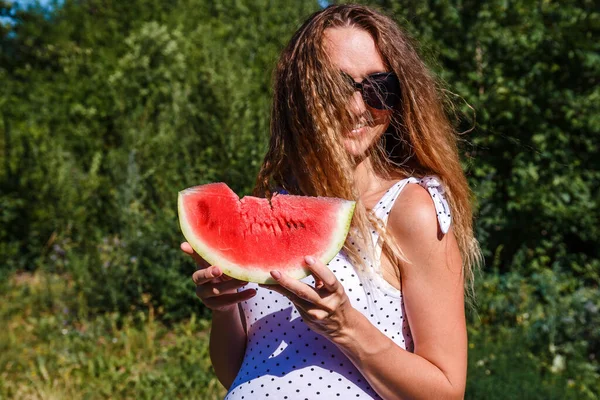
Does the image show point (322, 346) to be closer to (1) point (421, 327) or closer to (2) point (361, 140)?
(1) point (421, 327)

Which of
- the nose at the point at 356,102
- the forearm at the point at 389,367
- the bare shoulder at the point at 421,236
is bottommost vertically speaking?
the forearm at the point at 389,367

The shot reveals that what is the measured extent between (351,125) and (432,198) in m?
0.31

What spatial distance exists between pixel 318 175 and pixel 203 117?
12.8ft

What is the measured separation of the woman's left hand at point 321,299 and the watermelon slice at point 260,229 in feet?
0.30

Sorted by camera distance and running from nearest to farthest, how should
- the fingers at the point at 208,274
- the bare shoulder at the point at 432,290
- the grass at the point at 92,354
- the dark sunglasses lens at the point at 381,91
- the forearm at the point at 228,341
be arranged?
1. the fingers at the point at 208,274
2. the bare shoulder at the point at 432,290
3. the dark sunglasses lens at the point at 381,91
4. the forearm at the point at 228,341
5. the grass at the point at 92,354

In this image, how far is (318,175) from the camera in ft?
5.95

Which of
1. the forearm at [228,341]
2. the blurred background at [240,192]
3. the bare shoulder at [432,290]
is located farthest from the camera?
the blurred background at [240,192]

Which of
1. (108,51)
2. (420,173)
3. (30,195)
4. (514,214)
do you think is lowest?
(514,214)

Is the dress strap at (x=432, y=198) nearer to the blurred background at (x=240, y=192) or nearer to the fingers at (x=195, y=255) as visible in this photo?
the fingers at (x=195, y=255)

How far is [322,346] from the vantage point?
166cm

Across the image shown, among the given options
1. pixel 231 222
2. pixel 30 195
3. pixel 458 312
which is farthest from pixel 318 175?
pixel 30 195

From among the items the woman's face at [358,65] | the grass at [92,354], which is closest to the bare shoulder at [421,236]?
the woman's face at [358,65]

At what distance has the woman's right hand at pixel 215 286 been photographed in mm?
1497

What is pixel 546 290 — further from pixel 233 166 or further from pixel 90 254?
pixel 90 254
